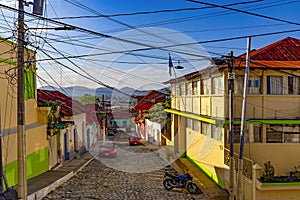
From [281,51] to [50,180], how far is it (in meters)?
12.6

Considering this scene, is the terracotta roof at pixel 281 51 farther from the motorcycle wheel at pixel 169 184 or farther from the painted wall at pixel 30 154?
the painted wall at pixel 30 154

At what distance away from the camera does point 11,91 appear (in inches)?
459

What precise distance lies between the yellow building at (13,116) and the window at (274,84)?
9388mm

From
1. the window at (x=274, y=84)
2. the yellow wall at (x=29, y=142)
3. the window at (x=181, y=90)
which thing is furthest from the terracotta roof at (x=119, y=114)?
the window at (x=274, y=84)

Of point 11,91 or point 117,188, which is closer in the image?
point 11,91

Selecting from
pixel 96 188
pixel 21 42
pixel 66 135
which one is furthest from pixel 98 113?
pixel 21 42

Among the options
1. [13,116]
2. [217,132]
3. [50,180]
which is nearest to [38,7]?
[13,116]

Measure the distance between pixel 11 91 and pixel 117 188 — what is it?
580cm

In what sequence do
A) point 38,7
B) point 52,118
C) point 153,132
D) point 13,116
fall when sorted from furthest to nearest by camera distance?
point 153,132
point 52,118
point 13,116
point 38,7

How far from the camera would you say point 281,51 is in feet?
51.8

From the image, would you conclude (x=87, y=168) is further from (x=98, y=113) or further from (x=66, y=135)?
(x=98, y=113)

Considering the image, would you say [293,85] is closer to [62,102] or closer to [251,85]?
Result: [251,85]

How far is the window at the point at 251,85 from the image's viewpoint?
13.2m

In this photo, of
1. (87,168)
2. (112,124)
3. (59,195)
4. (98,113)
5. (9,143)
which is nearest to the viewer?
(9,143)
